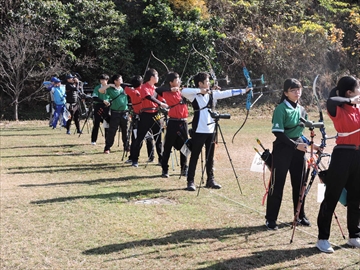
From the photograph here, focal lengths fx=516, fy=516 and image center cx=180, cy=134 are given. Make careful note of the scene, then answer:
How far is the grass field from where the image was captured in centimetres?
539

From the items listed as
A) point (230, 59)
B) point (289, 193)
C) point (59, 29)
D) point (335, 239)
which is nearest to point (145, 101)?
point (289, 193)

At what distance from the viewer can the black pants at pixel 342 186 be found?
5316 millimetres

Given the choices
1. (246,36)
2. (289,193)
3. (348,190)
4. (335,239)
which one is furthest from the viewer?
(246,36)

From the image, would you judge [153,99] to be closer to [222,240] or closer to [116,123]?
[116,123]

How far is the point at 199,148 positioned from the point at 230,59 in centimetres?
1965

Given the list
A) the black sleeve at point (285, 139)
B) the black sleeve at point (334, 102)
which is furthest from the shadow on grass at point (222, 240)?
the black sleeve at point (334, 102)

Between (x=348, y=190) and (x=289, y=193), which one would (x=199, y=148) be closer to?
(x=289, y=193)

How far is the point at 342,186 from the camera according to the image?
5371 mm

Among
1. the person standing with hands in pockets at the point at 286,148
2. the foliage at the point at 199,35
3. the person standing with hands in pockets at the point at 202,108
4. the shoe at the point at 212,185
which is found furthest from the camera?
the foliage at the point at 199,35

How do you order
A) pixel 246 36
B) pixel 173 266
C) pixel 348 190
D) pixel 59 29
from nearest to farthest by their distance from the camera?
1. pixel 173 266
2. pixel 348 190
3. pixel 59 29
4. pixel 246 36

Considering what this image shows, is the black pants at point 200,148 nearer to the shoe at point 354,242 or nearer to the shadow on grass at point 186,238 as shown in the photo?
the shadow on grass at point 186,238

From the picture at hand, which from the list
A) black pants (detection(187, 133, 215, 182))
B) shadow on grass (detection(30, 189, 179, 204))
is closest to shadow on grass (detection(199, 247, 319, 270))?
black pants (detection(187, 133, 215, 182))

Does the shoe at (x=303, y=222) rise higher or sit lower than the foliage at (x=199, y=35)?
lower

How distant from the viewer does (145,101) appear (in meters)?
10.4
